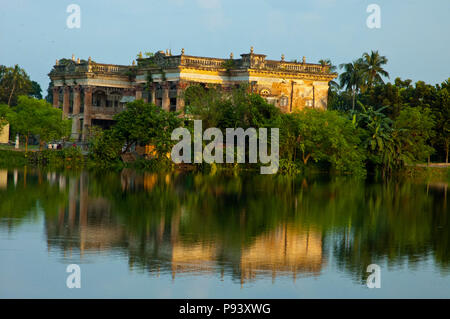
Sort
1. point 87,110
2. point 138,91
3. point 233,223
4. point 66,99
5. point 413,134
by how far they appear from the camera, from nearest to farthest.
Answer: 1. point 233,223
2. point 413,134
3. point 138,91
4. point 87,110
5. point 66,99

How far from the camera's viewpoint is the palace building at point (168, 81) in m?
49.7

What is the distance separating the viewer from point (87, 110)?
175ft

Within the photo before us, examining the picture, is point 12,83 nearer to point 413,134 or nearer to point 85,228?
point 413,134

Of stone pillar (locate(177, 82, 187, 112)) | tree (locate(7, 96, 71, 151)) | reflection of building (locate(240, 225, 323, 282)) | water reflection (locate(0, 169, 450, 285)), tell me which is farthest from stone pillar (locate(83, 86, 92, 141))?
reflection of building (locate(240, 225, 323, 282))

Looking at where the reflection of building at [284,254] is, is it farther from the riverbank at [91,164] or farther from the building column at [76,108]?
the building column at [76,108]

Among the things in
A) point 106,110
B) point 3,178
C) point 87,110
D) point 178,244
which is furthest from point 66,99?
point 178,244

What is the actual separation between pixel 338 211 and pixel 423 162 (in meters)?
26.1

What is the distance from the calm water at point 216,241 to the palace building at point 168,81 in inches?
732

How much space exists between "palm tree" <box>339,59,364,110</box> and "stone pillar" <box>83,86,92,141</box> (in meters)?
23.6

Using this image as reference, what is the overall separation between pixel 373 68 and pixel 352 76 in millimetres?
1969

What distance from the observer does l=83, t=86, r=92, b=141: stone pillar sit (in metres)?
52.9

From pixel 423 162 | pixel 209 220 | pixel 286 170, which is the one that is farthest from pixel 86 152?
pixel 209 220

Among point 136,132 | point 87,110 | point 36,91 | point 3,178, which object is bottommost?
point 3,178

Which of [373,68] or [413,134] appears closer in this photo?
[413,134]
